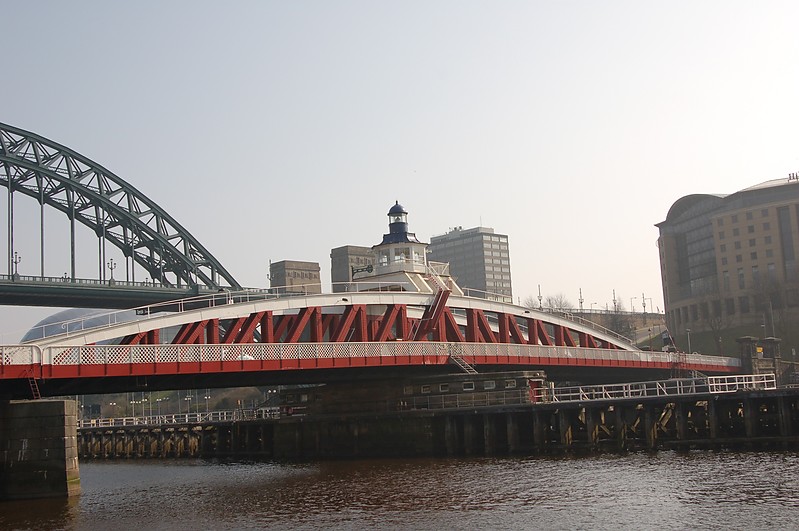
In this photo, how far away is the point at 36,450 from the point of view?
56.9m

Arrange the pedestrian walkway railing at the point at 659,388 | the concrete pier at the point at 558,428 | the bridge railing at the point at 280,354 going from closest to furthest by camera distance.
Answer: the bridge railing at the point at 280,354 → the concrete pier at the point at 558,428 → the pedestrian walkway railing at the point at 659,388

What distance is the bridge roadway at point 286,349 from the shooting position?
60250 mm

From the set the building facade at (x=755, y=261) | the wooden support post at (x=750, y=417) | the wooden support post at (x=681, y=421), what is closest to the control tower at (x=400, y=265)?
the wooden support post at (x=681, y=421)

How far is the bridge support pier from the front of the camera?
185 feet

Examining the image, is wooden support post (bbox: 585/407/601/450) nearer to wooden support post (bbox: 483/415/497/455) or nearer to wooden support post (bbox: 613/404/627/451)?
wooden support post (bbox: 613/404/627/451)

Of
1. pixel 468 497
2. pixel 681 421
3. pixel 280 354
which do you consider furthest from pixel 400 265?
pixel 468 497

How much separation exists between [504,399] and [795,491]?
32.0 metres

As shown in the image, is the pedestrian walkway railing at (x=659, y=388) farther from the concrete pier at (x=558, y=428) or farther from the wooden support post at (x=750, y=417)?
the wooden support post at (x=750, y=417)

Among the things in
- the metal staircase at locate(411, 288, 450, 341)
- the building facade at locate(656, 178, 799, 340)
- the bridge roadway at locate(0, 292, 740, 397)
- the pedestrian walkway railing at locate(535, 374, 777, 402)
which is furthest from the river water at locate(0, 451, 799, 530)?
the building facade at locate(656, 178, 799, 340)

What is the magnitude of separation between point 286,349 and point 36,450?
17.9 meters

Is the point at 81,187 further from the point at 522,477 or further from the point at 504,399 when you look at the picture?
the point at 522,477

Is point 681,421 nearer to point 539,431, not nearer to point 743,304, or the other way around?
point 539,431

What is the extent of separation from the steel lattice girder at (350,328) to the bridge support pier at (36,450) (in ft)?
25.9

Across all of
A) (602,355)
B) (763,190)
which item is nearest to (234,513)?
(602,355)
